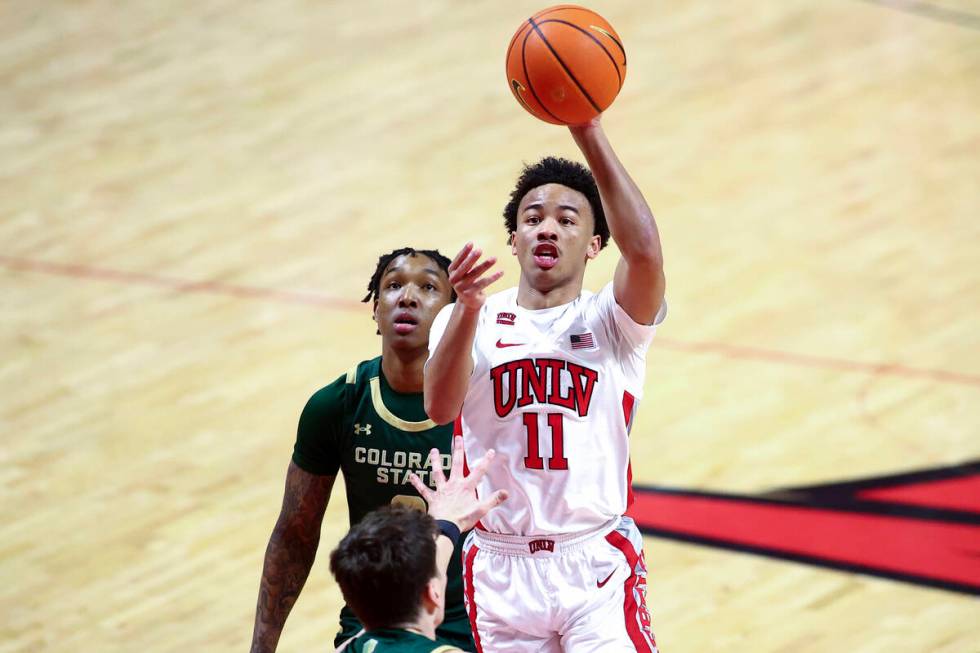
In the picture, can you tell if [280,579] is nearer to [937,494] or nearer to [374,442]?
[374,442]

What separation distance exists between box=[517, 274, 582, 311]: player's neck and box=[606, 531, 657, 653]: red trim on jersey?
756 millimetres

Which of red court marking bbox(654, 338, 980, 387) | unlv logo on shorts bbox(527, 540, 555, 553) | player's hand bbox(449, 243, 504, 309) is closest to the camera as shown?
player's hand bbox(449, 243, 504, 309)

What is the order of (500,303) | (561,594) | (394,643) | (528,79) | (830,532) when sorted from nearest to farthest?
(394,643) < (528,79) < (561,594) < (500,303) < (830,532)

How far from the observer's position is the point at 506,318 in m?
4.60

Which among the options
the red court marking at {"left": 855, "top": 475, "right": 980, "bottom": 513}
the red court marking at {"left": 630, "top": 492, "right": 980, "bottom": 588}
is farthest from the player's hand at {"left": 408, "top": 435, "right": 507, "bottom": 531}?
the red court marking at {"left": 855, "top": 475, "right": 980, "bottom": 513}

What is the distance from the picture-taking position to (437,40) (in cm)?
1319

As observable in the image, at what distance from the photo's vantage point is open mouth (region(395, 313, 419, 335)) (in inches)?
196

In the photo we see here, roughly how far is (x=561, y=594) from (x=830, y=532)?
3081mm

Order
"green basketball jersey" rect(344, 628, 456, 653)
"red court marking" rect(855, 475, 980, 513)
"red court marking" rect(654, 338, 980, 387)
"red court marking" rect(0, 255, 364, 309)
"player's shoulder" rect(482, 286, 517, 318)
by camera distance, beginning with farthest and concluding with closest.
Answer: "red court marking" rect(0, 255, 364, 309) → "red court marking" rect(654, 338, 980, 387) → "red court marking" rect(855, 475, 980, 513) → "player's shoulder" rect(482, 286, 517, 318) → "green basketball jersey" rect(344, 628, 456, 653)

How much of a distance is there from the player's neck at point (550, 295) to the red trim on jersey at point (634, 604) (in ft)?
2.48

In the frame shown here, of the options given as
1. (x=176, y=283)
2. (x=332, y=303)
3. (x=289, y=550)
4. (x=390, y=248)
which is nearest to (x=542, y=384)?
(x=289, y=550)

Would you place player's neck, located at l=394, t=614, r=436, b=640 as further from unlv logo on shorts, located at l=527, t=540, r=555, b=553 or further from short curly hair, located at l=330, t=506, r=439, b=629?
unlv logo on shorts, located at l=527, t=540, r=555, b=553

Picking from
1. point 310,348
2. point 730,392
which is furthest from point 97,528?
point 730,392

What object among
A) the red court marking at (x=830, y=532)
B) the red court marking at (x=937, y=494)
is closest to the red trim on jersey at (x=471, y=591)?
the red court marking at (x=830, y=532)
